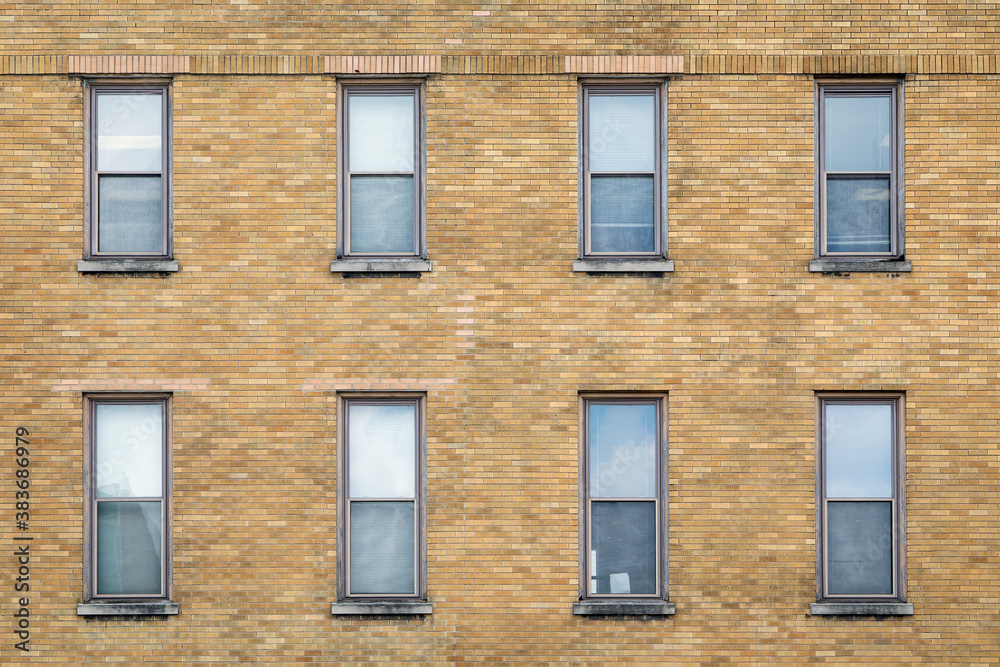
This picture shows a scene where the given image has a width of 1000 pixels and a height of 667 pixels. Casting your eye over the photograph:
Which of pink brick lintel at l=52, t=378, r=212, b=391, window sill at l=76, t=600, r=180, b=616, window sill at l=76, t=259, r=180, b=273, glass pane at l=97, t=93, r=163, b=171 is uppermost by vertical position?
glass pane at l=97, t=93, r=163, b=171

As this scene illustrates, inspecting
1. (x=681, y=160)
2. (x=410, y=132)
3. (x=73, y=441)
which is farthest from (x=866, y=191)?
(x=73, y=441)

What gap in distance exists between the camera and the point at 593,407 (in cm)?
973

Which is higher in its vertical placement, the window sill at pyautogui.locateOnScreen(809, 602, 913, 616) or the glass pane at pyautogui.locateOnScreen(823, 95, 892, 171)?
the glass pane at pyautogui.locateOnScreen(823, 95, 892, 171)

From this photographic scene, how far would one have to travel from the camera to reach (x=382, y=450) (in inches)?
382

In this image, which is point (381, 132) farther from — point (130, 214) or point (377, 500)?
point (377, 500)

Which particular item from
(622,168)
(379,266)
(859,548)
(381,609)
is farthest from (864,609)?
(379,266)

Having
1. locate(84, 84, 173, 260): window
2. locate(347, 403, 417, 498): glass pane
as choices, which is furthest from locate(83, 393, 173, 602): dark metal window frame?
locate(347, 403, 417, 498): glass pane

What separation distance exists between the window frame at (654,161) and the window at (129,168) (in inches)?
182

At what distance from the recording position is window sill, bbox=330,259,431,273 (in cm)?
955

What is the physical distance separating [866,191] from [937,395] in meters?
2.37

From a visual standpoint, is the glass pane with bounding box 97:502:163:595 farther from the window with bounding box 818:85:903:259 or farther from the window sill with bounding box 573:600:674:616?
the window with bounding box 818:85:903:259

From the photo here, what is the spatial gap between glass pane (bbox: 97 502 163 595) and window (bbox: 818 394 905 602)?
7.22 m

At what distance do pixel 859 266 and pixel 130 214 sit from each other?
8.06m

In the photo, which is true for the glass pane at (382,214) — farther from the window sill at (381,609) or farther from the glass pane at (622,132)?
the window sill at (381,609)
